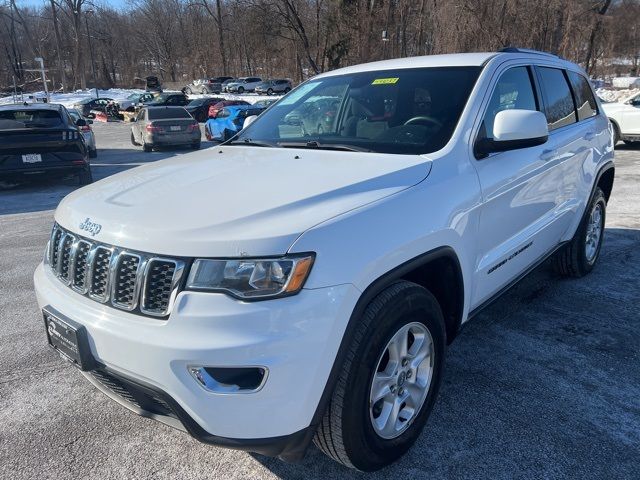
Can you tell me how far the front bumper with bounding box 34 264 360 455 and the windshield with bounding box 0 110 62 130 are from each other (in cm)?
967

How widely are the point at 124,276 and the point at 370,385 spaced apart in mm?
1083

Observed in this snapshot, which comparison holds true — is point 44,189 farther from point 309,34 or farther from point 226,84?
point 226,84

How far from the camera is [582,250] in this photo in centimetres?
464

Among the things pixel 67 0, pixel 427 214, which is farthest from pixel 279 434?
pixel 67 0

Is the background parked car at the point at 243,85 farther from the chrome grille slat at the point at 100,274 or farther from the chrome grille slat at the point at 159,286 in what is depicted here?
the chrome grille slat at the point at 159,286

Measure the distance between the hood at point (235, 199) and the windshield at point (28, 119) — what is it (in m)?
8.43

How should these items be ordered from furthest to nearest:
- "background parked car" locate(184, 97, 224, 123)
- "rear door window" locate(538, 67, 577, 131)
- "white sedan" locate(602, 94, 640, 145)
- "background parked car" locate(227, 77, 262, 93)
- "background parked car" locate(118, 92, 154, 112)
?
1. "background parked car" locate(227, 77, 262, 93)
2. "background parked car" locate(118, 92, 154, 112)
3. "background parked car" locate(184, 97, 224, 123)
4. "white sedan" locate(602, 94, 640, 145)
5. "rear door window" locate(538, 67, 577, 131)

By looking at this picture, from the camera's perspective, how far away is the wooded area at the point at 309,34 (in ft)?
83.1

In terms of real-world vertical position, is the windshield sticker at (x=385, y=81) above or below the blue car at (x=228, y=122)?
above

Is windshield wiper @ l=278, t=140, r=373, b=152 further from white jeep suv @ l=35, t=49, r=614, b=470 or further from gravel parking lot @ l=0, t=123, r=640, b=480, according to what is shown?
gravel parking lot @ l=0, t=123, r=640, b=480

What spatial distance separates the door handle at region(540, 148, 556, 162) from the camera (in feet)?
11.5

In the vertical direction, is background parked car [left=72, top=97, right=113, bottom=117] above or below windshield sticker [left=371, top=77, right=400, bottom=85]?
below

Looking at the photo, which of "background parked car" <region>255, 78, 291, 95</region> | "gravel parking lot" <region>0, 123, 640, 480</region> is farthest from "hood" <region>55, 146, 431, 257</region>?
"background parked car" <region>255, 78, 291, 95</region>

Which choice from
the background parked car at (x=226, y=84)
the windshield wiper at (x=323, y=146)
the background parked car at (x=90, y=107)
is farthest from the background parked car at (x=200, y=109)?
the windshield wiper at (x=323, y=146)
